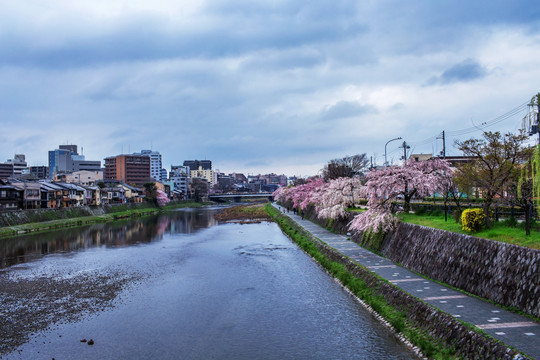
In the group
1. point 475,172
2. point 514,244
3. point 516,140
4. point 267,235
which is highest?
point 516,140

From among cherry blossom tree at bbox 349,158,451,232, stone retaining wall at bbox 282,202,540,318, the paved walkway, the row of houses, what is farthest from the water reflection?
stone retaining wall at bbox 282,202,540,318

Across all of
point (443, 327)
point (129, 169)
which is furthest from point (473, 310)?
point (129, 169)

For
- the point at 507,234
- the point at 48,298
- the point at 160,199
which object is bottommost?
the point at 48,298

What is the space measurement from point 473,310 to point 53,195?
7343 centimetres

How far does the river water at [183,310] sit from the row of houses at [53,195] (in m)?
31.6

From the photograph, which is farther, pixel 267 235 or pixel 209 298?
pixel 267 235

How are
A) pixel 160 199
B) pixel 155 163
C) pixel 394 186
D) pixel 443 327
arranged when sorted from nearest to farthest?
1. pixel 443 327
2. pixel 394 186
3. pixel 160 199
4. pixel 155 163

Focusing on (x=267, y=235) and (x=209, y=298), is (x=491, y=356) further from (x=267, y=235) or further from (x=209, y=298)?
(x=267, y=235)

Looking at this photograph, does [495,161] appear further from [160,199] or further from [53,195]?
[160,199]

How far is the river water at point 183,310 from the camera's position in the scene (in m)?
13.0

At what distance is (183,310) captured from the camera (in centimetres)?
1712

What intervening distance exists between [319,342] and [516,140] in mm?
13334

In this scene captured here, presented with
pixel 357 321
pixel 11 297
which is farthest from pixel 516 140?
pixel 11 297

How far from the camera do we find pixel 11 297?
1938 cm
